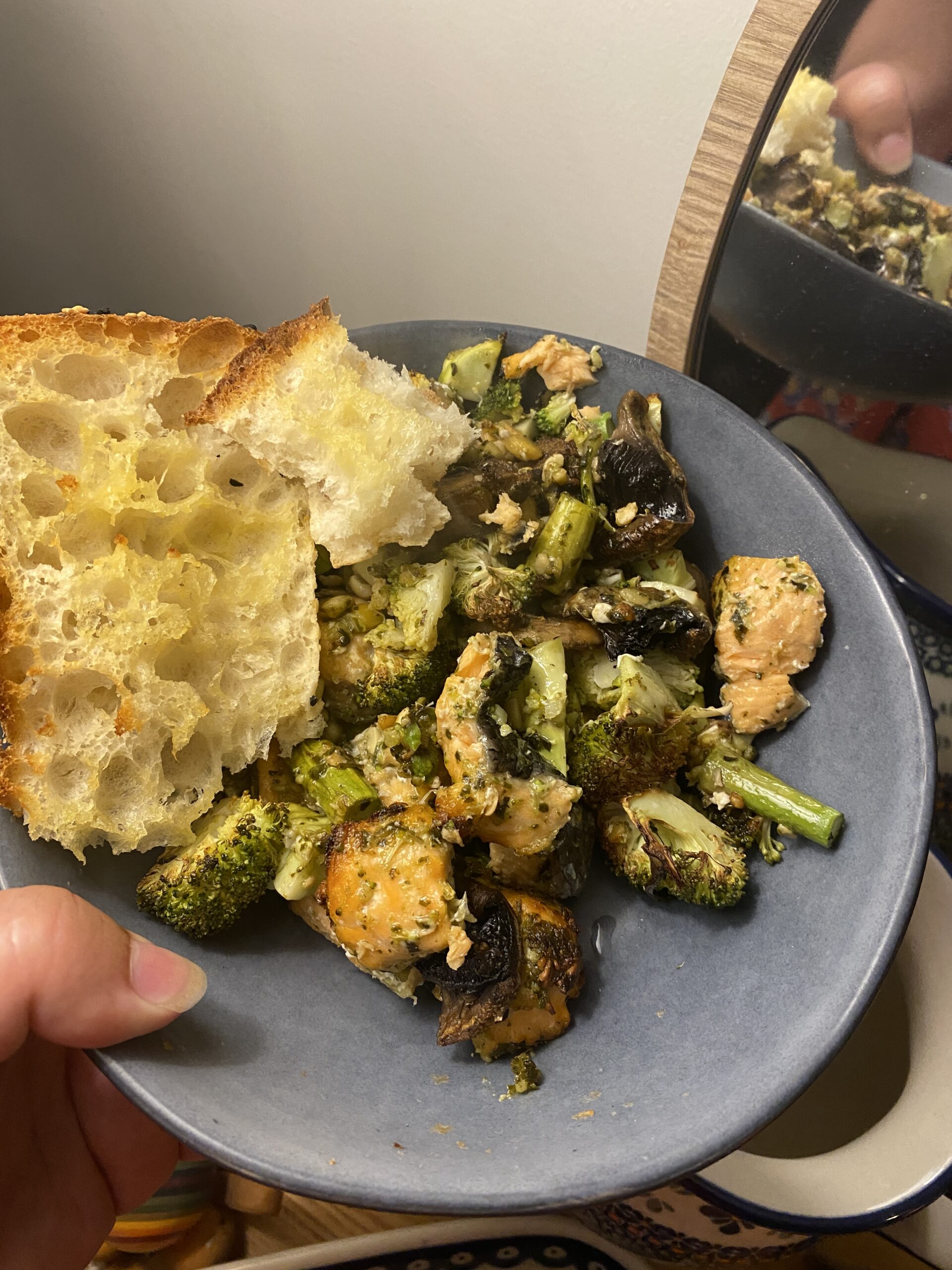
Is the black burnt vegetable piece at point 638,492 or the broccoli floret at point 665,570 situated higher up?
the black burnt vegetable piece at point 638,492

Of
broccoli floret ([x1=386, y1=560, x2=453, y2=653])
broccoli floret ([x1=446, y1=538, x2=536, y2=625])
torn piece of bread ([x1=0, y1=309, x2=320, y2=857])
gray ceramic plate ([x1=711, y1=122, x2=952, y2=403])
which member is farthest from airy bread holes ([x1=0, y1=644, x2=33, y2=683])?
gray ceramic plate ([x1=711, y1=122, x2=952, y2=403])

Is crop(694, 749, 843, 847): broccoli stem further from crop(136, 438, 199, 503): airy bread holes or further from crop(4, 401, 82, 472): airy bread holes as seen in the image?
crop(4, 401, 82, 472): airy bread holes

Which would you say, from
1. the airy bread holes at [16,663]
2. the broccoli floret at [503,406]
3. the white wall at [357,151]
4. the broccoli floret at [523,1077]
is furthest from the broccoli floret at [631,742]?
the white wall at [357,151]

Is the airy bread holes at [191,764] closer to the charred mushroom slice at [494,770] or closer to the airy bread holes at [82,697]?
the airy bread holes at [82,697]

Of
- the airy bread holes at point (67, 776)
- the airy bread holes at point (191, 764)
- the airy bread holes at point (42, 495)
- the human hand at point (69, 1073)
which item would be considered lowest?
the human hand at point (69, 1073)

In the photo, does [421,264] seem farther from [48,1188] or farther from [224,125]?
[48,1188]

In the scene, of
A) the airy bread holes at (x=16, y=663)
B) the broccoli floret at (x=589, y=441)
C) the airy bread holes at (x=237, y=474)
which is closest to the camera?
the airy bread holes at (x=16, y=663)

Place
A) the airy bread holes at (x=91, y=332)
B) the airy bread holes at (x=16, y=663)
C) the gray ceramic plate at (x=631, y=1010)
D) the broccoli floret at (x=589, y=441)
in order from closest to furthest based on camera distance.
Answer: the gray ceramic plate at (x=631, y=1010)
the airy bread holes at (x=16, y=663)
the airy bread holes at (x=91, y=332)
the broccoli floret at (x=589, y=441)
